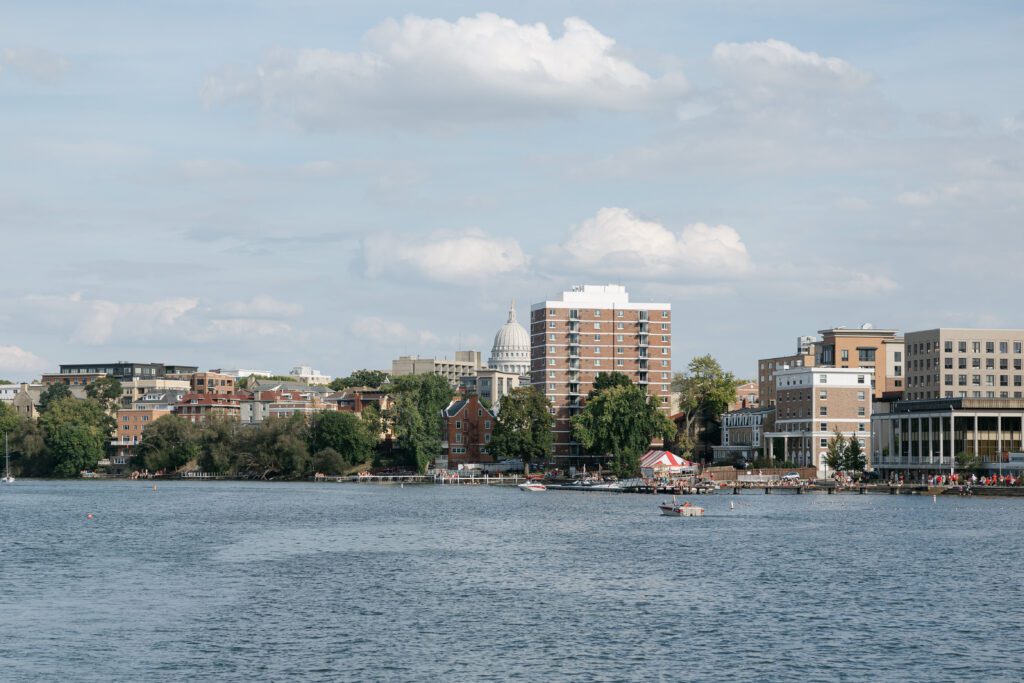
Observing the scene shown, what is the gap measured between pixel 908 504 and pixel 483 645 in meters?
105

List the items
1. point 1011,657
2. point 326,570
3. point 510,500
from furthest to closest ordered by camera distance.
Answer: point 510,500 → point 326,570 → point 1011,657

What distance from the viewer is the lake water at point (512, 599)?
53531mm

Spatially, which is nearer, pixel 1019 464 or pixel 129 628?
pixel 129 628

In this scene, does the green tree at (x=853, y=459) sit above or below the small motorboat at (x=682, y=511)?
above

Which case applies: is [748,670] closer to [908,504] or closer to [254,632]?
[254,632]

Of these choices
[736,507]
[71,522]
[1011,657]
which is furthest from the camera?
[736,507]

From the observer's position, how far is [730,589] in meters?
75.2

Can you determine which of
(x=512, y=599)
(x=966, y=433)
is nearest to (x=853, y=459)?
(x=966, y=433)

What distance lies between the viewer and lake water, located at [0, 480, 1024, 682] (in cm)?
5353

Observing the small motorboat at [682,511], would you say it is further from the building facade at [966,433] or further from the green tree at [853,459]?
the green tree at [853,459]

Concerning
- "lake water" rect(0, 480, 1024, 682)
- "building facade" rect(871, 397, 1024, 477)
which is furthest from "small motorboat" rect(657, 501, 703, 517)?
"building facade" rect(871, 397, 1024, 477)

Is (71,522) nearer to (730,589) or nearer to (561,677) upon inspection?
(730,589)

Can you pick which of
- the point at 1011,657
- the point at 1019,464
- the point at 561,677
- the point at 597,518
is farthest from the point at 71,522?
the point at 1019,464

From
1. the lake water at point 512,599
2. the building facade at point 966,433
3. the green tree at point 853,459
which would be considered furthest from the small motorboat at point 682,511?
the green tree at point 853,459
